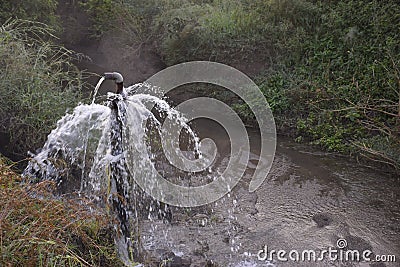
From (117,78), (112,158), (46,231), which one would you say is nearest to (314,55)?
(117,78)

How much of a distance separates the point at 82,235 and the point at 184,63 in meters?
5.96

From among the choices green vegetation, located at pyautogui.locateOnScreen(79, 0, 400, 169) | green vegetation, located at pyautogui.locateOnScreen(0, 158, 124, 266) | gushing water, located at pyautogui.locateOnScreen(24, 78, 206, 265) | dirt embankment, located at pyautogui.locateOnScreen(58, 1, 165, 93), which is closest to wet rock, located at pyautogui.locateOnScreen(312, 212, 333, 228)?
green vegetation, located at pyautogui.locateOnScreen(79, 0, 400, 169)

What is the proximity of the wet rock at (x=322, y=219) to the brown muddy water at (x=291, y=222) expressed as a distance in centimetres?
1

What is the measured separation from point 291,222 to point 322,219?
1.21 ft

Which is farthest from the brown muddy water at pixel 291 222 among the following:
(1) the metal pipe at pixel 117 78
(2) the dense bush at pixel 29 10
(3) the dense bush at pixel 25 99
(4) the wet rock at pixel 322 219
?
(2) the dense bush at pixel 29 10

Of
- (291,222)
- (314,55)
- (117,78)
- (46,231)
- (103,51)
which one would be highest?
(103,51)

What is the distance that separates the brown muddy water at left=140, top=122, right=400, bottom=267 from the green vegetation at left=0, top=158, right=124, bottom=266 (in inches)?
26.2

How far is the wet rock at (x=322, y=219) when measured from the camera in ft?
14.1

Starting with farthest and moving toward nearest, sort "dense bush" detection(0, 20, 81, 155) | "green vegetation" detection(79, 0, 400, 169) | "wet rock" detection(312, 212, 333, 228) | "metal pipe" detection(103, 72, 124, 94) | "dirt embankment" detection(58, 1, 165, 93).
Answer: "dirt embankment" detection(58, 1, 165, 93)
"green vegetation" detection(79, 0, 400, 169)
"dense bush" detection(0, 20, 81, 155)
"wet rock" detection(312, 212, 333, 228)
"metal pipe" detection(103, 72, 124, 94)

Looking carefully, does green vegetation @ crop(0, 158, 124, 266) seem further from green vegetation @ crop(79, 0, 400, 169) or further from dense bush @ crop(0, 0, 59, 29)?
dense bush @ crop(0, 0, 59, 29)

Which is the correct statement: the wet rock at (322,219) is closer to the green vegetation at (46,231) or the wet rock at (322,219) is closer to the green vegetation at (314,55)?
the green vegetation at (314,55)

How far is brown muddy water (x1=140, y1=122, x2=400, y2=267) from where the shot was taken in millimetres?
3703

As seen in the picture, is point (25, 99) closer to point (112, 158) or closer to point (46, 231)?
point (112, 158)

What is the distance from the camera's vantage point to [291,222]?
430 cm
